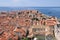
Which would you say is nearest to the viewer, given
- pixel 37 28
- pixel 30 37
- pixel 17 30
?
pixel 30 37

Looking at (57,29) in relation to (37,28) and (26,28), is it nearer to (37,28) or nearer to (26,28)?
(37,28)

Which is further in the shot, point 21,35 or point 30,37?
point 21,35

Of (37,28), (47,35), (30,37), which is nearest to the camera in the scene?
(47,35)

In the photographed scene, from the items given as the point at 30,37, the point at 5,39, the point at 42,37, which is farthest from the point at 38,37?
the point at 5,39

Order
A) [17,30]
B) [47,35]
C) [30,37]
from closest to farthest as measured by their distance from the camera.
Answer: [47,35] < [30,37] < [17,30]

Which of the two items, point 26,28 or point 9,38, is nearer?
point 9,38

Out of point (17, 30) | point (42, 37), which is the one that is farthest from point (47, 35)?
point (17, 30)

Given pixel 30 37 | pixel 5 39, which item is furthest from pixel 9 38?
pixel 30 37

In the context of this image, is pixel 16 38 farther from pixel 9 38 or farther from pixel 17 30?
pixel 17 30

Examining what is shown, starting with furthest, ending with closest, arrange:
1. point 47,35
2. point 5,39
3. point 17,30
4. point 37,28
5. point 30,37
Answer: point 17,30 → point 37,28 → point 30,37 → point 5,39 → point 47,35
